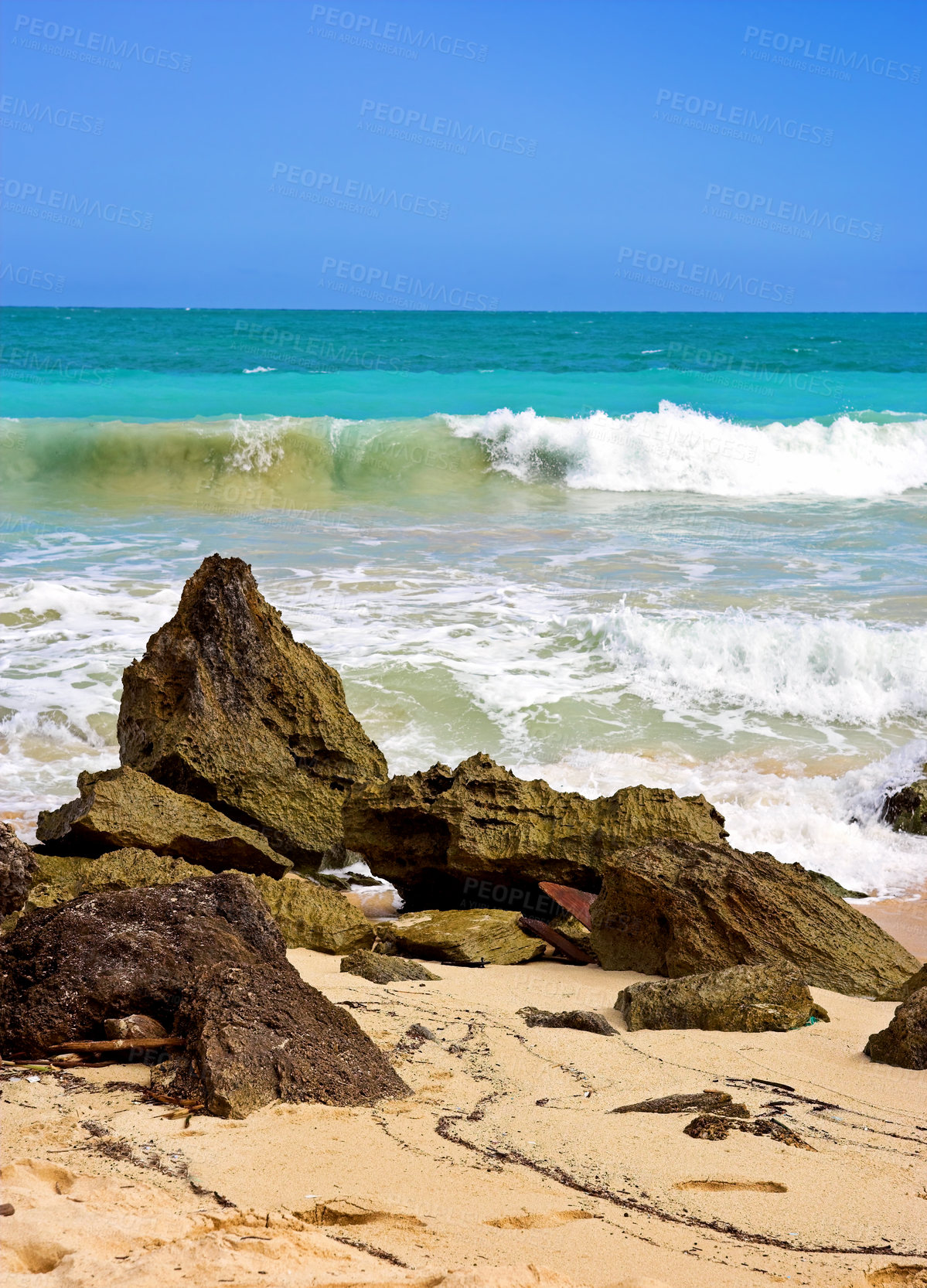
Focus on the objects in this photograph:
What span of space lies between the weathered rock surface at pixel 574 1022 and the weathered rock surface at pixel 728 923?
2.84 feet

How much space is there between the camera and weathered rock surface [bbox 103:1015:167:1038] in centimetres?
302

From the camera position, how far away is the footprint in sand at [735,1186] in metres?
2.46

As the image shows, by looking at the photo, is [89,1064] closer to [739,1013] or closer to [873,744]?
[739,1013]

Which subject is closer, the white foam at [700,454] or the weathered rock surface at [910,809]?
the weathered rock surface at [910,809]

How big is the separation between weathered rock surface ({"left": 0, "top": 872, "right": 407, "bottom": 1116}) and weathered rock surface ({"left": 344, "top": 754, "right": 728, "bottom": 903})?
1.78 metres

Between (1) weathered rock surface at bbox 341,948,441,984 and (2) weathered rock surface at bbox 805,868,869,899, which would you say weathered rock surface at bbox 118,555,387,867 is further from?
(2) weathered rock surface at bbox 805,868,869,899

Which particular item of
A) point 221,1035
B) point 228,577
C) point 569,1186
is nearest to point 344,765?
point 228,577

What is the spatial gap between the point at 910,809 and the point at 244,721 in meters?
3.65

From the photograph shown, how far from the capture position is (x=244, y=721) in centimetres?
590

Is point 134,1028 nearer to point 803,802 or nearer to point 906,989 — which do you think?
point 906,989

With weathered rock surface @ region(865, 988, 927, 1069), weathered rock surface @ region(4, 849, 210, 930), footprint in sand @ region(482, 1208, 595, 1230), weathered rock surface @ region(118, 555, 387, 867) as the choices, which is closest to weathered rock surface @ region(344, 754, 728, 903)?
weathered rock surface @ region(118, 555, 387, 867)

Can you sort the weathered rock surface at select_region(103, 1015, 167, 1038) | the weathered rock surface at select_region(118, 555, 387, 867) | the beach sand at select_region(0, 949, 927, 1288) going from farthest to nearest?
the weathered rock surface at select_region(118, 555, 387, 867)
the weathered rock surface at select_region(103, 1015, 167, 1038)
the beach sand at select_region(0, 949, 927, 1288)

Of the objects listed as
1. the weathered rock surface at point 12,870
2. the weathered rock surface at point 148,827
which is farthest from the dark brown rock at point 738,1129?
the weathered rock surface at point 148,827

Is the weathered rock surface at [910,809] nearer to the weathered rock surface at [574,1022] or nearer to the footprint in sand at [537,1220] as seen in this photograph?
the weathered rock surface at [574,1022]
